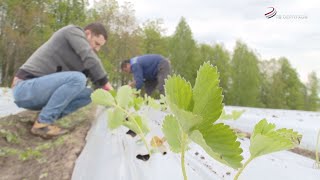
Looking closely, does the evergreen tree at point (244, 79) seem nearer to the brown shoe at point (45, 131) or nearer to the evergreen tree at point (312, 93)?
the evergreen tree at point (312, 93)

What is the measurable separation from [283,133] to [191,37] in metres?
23.0

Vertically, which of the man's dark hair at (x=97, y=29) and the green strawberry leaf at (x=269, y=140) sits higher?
the man's dark hair at (x=97, y=29)

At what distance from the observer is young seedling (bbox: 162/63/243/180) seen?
0.38 meters

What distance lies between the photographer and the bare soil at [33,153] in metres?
1.69

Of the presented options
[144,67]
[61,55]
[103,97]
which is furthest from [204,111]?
[144,67]

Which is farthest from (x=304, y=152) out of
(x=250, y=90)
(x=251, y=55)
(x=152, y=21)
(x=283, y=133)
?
(x=251, y=55)

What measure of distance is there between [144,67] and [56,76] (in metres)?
3.14

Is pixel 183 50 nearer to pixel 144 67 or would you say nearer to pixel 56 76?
pixel 144 67

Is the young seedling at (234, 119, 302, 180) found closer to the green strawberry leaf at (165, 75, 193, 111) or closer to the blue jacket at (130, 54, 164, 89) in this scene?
the green strawberry leaf at (165, 75, 193, 111)

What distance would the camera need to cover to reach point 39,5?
52.6 ft

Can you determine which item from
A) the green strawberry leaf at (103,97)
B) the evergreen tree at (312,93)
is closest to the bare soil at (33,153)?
the green strawberry leaf at (103,97)

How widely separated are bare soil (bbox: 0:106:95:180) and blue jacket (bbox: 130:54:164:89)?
97.5 inches

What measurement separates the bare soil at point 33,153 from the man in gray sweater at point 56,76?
180 mm

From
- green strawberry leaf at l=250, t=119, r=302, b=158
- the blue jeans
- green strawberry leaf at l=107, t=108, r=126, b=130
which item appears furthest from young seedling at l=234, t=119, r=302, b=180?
the blue jeans
